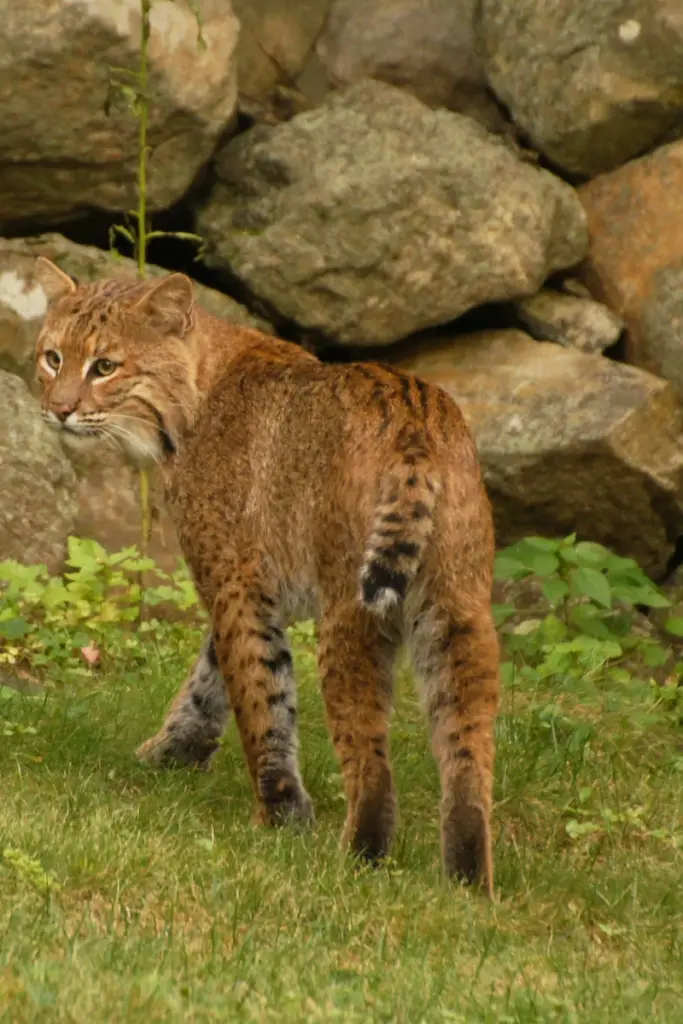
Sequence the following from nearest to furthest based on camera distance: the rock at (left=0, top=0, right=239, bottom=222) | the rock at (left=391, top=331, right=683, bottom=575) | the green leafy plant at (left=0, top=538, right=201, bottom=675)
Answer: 1. the green leafy plant at (left=0, top=538, right=201, bottom=675)
2. the rock at (left=0, top=0, right=239, bottom=222)
3. the rock at (left=391, top=331, right=683, bottom=575)

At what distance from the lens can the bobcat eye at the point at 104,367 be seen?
6.15 m

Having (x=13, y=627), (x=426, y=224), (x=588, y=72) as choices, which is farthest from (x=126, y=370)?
(x=588, y=72)

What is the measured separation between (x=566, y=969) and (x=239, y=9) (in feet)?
18.4

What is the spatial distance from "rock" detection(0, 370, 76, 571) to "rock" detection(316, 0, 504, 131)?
2185 mm

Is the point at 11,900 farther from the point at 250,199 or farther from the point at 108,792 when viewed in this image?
the point at 250,199

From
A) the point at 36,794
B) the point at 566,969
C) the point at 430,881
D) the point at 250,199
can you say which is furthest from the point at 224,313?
the point at 566,969

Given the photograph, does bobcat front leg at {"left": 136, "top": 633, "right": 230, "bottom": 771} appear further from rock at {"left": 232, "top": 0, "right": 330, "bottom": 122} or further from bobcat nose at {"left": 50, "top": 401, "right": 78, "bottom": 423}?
rock at {"left": 232, "top": 0, "right": 330, "bottom": 122}

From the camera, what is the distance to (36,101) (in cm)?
820

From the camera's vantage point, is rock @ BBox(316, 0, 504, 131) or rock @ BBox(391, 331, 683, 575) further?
rock @ BBox(316, 0, 504, 131)

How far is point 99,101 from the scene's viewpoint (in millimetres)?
8258

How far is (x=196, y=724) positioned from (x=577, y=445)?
263cm

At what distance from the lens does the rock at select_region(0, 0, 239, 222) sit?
26.6 ft

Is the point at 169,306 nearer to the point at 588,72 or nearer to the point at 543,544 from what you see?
the point at 543,544

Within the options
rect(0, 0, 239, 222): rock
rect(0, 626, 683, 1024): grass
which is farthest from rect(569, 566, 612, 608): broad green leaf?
rect(0, 0, 239, 222): rock
